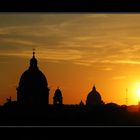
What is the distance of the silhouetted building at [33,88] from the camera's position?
39844 millimetres

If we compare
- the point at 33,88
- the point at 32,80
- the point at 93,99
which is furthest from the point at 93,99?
the point at 33,88

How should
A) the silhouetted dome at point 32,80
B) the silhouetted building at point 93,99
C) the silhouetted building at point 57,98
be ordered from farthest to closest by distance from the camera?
the silhouetted building at point 93,99, the silhouetted building at point 57,98, the silhouetted dome at point 32,80

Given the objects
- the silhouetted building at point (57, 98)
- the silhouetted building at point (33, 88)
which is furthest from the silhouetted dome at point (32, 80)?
the silhouetted building at point (57, 98)

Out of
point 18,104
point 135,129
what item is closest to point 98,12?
point 135,129

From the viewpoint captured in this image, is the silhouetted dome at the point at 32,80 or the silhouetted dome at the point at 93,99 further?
the silhouetted dome at the point at 93,99

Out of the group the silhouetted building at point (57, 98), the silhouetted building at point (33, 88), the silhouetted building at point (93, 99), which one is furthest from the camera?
the silhouetted building at point (93, 99)

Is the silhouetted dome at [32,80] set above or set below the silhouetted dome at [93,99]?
above

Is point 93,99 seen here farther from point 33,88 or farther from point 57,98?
point 33,88

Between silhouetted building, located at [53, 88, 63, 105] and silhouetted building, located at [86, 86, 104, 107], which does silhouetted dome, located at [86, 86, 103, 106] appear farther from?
silhouetted building, located at [53, 88, 63, 105]

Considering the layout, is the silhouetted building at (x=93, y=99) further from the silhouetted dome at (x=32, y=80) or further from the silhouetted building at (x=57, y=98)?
the silhouetted dome at (x=32, y=80)

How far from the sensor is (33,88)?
4138cm
